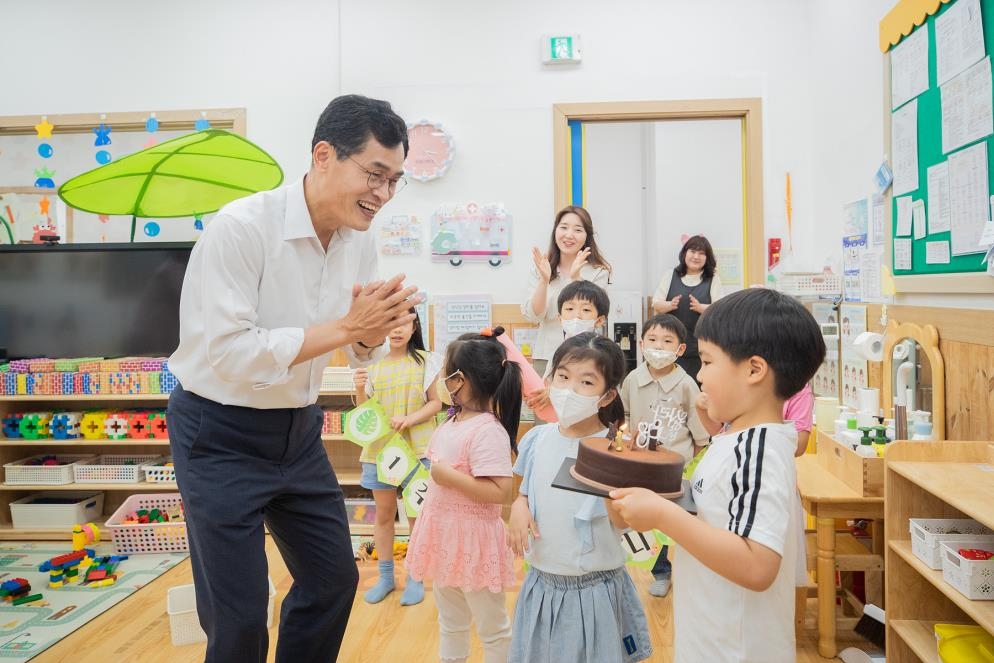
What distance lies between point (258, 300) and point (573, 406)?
30.5 inches

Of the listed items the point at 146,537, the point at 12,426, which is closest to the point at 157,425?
the point at 146,537

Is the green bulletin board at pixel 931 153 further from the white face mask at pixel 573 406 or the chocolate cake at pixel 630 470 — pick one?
the chocolate cake at pixel 630 470

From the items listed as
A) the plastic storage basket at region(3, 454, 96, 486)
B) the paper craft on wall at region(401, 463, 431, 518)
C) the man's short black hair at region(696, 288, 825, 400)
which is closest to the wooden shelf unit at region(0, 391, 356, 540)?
the plastic storage basket at region(3, 454, 96, 486)

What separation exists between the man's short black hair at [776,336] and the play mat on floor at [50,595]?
2518 millimetres

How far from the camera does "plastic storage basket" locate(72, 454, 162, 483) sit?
12.3 ft

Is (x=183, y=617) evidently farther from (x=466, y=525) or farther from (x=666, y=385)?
(x=666, y=385)

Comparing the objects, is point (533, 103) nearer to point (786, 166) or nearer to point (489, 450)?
point (786, 166)

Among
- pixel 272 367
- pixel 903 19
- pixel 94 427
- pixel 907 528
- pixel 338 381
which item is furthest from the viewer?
pixel 94 427

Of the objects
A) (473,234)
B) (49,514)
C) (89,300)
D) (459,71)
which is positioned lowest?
(49,514)

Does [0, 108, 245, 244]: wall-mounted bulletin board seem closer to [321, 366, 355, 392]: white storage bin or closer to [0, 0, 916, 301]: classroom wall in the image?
[0, 0, 916, 301]: classroom wall

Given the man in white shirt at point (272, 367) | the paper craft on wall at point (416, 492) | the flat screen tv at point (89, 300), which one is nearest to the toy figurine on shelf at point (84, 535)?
the flat screen tv at point (89, 300)

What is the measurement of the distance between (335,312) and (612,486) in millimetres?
870

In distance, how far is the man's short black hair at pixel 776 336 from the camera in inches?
47.6

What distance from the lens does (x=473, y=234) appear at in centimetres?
388
